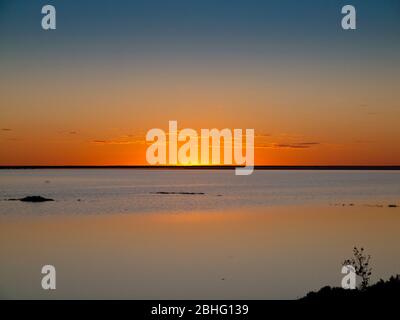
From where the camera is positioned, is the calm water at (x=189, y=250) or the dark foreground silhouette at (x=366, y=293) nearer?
the dark foreground silhouette at (x=366, y=293)

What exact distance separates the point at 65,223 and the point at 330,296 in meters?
33.1

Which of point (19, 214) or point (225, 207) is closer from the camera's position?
point (19, 214)

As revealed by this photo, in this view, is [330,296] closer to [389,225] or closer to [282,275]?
[282,275]

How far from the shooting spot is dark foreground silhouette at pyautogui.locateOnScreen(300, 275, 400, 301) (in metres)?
14.5

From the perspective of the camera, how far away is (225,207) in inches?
2426

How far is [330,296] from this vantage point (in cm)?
1541

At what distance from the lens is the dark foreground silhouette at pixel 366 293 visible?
47.5ft

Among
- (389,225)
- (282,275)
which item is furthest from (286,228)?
(282,275)

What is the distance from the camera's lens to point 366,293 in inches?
587

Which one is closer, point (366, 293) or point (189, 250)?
point (366, 293)

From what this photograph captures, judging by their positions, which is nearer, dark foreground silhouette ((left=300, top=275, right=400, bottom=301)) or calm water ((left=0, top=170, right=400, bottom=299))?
dark foreground silhouette ((left=300, top=275, right=400, bottom=301))

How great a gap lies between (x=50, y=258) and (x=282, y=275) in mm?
12930
